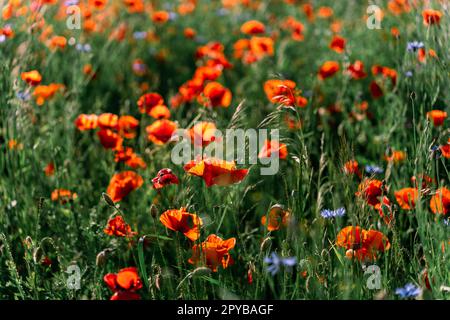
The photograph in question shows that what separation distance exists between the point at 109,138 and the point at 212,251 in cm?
71

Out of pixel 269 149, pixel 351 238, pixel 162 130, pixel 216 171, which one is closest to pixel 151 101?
pixel 162 130

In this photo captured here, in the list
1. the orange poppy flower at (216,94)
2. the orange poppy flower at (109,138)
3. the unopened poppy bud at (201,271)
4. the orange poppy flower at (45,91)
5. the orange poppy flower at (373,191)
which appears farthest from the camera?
the orange poppy flower at (45,91)

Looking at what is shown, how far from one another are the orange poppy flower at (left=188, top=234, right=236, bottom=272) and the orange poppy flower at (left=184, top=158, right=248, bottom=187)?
0.14 meters

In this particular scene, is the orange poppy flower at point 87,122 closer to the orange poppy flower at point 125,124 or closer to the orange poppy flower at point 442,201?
the orange poppy flower at point 125,124

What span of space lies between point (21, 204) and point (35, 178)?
0.13 m

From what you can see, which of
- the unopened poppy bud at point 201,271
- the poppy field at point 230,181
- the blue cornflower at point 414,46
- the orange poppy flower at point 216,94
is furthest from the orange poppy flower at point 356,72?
the unopened poppy bud at point 201,271

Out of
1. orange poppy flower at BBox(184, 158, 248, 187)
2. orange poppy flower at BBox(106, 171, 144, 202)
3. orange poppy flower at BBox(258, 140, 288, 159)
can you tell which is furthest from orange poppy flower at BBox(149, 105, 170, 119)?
orange poppy flower at BBox(184, 158, 248, 187)

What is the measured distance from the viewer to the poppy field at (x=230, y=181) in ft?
5.55

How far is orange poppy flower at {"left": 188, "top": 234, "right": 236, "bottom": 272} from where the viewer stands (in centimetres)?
170

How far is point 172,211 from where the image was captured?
167cm

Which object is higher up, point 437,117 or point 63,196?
point 437,117

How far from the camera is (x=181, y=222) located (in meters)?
1.68

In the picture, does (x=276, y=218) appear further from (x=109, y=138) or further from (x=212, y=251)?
(x=109, y=138)
